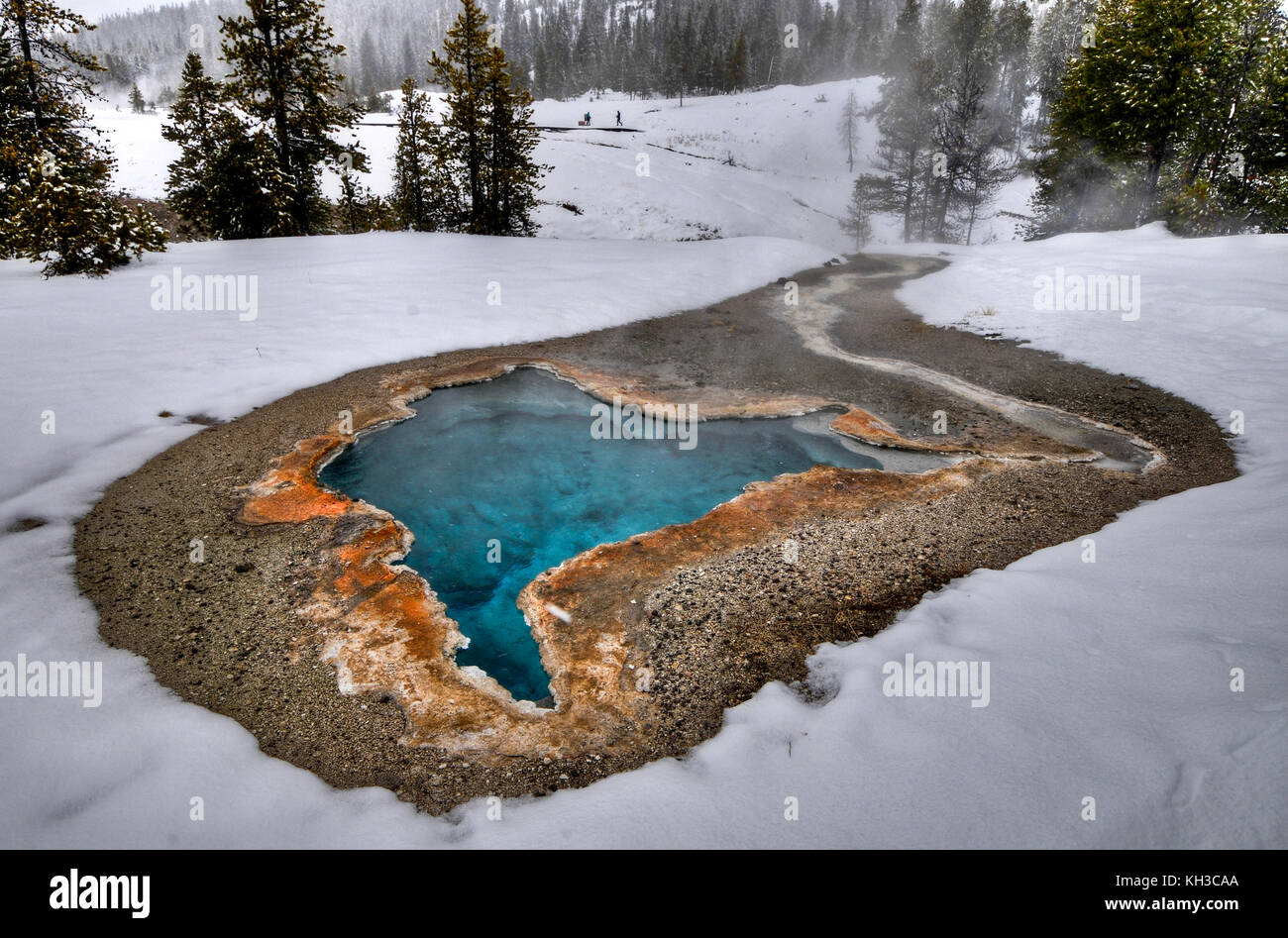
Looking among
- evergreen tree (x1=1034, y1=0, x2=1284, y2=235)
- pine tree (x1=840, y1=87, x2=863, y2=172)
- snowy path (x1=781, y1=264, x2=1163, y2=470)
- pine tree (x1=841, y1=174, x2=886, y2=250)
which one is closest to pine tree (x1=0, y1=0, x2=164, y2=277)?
snowy path (x1=781, y1=264, x2=1163, y2=470)

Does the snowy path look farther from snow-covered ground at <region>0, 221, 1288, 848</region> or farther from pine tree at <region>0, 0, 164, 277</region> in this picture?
pine tree at <region>0, 0, 164, 277</region>

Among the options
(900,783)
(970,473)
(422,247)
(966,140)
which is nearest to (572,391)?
(970,473)

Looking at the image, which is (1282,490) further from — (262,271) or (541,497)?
(262,271)

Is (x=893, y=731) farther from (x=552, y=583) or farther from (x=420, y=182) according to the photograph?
(x=420, y=182)

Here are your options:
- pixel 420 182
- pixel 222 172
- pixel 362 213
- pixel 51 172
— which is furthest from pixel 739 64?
pixel 51 172

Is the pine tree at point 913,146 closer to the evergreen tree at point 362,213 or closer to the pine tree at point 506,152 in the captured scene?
the pine tree at point 506,152
